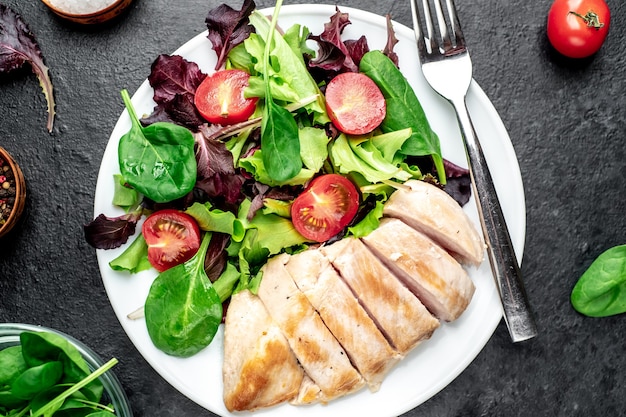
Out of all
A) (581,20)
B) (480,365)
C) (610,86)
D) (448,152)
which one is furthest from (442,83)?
(480,365)

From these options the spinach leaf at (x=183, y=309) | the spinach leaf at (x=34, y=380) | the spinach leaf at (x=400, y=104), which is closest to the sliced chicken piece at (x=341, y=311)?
the spinach leaf at (x=183, y=309)

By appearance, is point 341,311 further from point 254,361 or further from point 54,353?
point 54,353

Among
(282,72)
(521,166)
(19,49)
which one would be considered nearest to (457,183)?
(521,166)

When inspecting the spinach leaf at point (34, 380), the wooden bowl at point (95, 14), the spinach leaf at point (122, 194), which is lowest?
the spinach leaf at point (34, 380)

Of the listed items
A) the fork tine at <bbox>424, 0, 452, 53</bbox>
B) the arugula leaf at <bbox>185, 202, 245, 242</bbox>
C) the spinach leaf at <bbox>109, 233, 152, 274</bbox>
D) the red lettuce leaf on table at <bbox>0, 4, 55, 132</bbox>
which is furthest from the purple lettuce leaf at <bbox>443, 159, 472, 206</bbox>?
the red lettuce leaf on table at <bbox>0, 4, 55, 132</bbox>

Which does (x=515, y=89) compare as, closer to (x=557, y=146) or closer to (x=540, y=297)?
(x=557, y=146)

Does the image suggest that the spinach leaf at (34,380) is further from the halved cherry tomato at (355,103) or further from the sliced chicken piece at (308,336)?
the halved cherry tomato at (355,103)

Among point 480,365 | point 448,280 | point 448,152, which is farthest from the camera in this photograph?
point 480,365
